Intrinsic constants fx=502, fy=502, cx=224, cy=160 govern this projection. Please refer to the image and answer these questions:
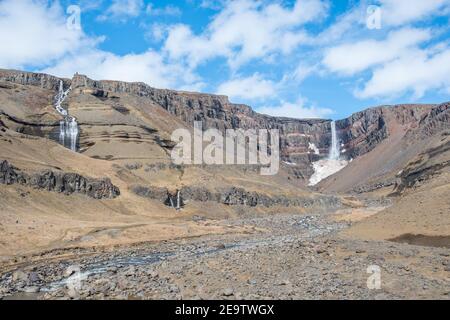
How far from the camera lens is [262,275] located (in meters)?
31.3

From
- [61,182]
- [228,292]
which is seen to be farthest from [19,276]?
[61,182]

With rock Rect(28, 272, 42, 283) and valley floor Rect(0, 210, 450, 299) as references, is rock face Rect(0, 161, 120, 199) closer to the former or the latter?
valley floor Rect(0, 210, 450, 299)

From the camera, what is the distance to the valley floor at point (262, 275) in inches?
1019

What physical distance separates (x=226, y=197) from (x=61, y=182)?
42592mm

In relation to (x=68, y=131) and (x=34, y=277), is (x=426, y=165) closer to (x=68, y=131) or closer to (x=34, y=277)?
(x=68, y=131)

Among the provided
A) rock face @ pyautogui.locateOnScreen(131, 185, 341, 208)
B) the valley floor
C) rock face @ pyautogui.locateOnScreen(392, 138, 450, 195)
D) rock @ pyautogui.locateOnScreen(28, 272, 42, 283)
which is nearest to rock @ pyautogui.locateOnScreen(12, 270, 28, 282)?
the valley floor

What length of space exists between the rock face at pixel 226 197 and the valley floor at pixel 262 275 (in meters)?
57.8

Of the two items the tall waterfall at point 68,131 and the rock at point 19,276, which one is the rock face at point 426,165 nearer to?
the tall waterfall at point 68,131

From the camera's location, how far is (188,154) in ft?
504

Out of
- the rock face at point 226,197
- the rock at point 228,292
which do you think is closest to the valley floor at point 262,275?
the rock at point 228,292

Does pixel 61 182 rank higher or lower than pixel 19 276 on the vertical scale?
higher

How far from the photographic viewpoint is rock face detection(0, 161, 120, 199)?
77.8m

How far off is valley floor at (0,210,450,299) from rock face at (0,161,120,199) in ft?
118
